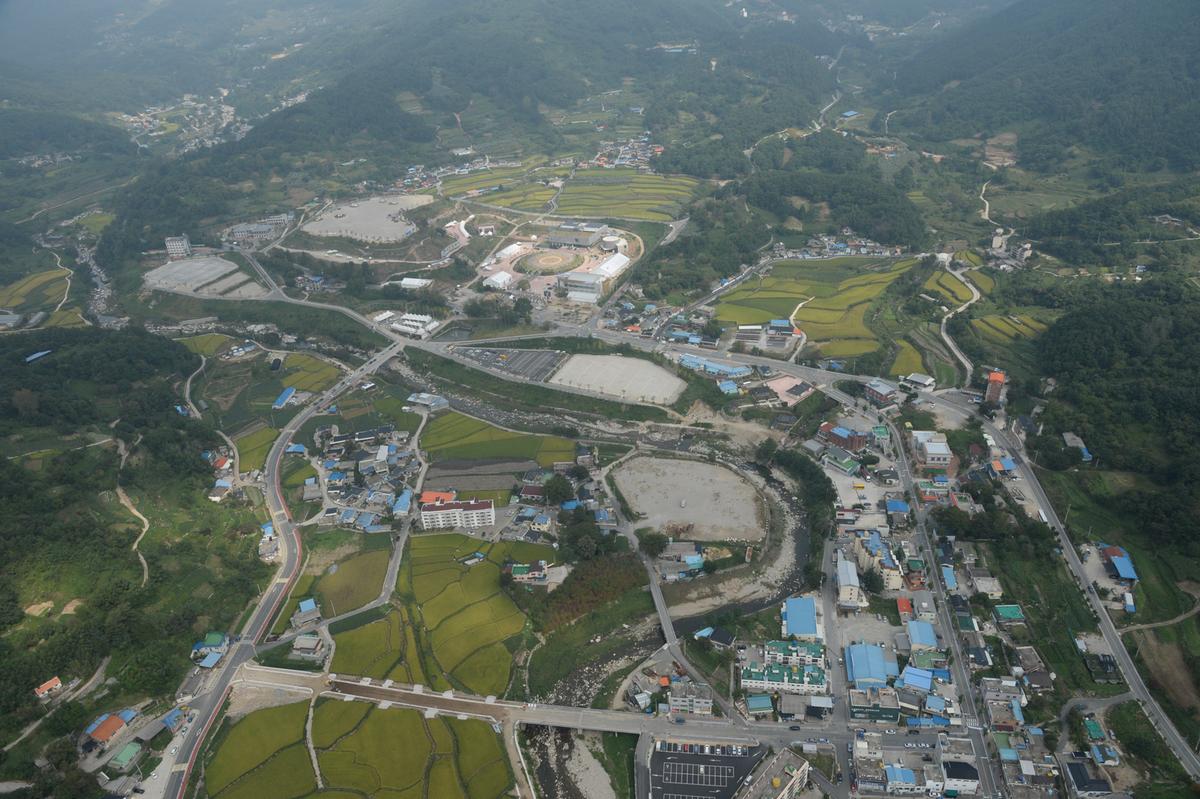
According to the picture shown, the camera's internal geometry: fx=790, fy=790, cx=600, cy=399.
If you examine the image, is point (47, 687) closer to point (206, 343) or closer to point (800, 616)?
point (800, 616)

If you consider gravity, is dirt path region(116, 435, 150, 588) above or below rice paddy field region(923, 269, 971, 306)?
below

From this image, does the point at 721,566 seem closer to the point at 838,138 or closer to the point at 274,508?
the point at 274,508

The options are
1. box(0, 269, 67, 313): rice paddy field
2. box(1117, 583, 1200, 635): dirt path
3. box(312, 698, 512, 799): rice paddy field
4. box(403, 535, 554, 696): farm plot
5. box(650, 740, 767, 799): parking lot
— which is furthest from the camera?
box(0, 269, 67, 313): rice paddy field

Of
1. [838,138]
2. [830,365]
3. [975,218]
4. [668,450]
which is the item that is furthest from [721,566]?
[838,138]

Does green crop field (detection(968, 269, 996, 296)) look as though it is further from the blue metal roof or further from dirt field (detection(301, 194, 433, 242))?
dirt field (detection(301, 194, 433, 242))

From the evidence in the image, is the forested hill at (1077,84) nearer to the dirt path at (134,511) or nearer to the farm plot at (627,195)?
the farm plot at (627,195)

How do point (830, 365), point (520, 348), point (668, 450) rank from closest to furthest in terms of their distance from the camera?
point (668, 450)
point (830, 365)
point (520, 348)

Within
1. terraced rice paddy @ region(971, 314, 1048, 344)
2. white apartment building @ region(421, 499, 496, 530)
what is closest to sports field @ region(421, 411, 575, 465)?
white apartment building @ region(421, 499, 496, 530)
